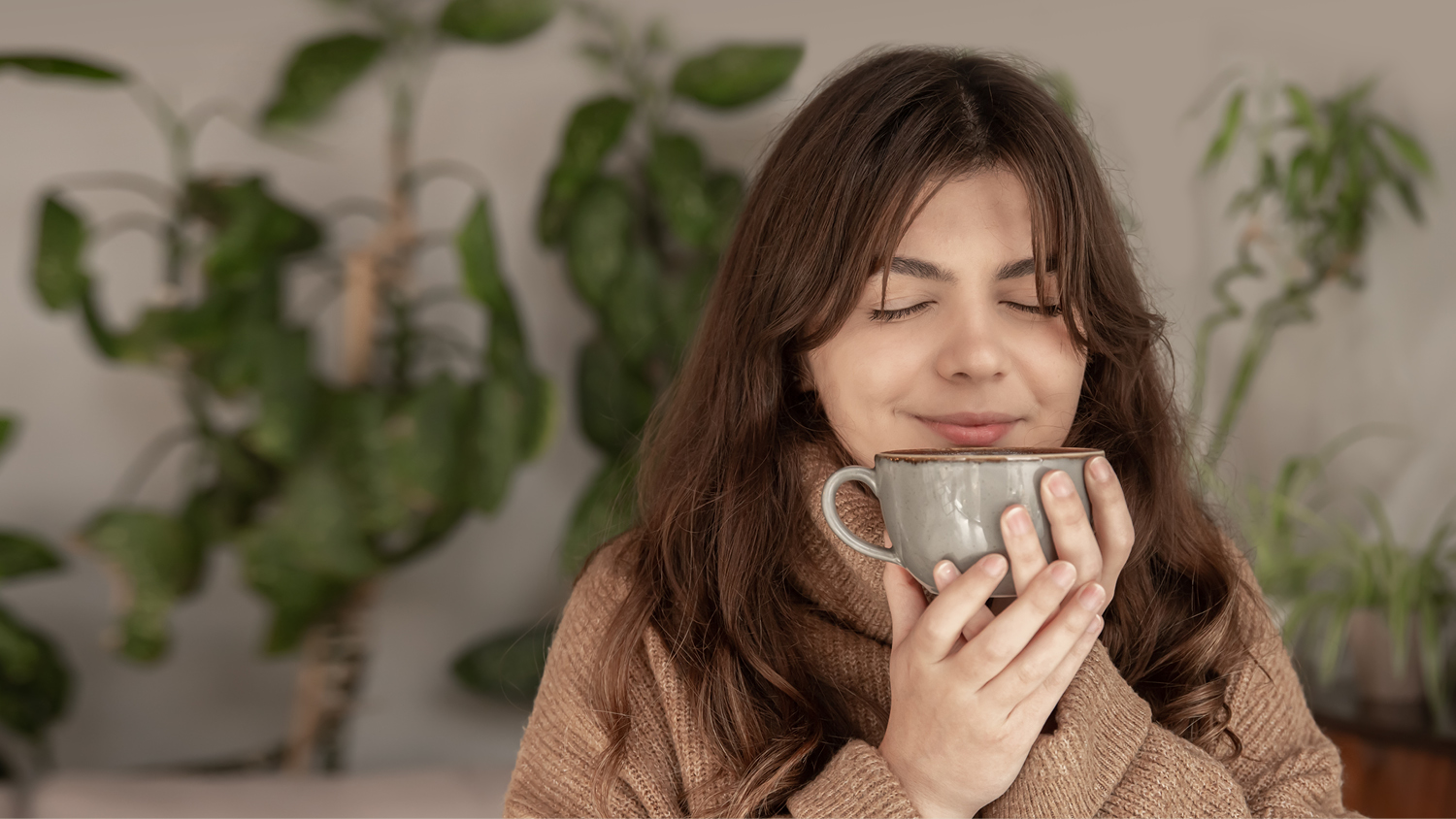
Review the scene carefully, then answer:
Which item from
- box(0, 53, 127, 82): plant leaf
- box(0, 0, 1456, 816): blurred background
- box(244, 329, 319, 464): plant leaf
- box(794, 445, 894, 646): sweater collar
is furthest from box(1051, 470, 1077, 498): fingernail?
box(0, 53, 127, 82): plant leaf

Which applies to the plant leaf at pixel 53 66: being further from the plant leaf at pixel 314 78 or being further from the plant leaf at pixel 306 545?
the plant leaf at pixel 306 545

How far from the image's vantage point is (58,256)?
1.55 m

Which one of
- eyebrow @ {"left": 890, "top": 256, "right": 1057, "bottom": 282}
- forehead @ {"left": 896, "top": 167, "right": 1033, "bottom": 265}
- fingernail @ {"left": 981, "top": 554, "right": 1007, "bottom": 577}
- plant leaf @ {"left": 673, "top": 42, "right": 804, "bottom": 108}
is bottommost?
fingernail @ {"left": 981, "top": 554, "right": 1007, "bottom": 577}

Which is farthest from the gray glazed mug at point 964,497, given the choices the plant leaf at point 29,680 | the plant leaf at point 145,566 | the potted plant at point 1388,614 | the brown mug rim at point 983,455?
the plant leaf at point 29,680

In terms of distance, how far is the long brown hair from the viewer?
2.51 ft

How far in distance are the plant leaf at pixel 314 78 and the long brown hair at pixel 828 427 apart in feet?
3.69

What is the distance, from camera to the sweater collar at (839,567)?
2.62ft

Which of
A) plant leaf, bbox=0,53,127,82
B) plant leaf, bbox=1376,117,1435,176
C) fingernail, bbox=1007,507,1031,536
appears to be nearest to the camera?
fingernail, bbox=1007,507,1031,536

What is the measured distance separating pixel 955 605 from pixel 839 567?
27 centimetres

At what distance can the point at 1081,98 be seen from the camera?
6.50 feet

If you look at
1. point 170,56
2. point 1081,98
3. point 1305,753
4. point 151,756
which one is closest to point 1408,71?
point 1081,98

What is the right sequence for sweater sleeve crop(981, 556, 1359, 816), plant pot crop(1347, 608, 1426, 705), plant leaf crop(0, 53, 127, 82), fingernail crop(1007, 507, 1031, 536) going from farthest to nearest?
plant pot crop(1347, 608, 1426, 705), plant leaf crop(0, 53, 127, 82), sweater sleeve crop(981, 556, 1359, 816), fingernail crop(1007, 507, 1031, 536)

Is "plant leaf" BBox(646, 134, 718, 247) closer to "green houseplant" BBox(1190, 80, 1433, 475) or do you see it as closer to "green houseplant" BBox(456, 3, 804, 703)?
"green houseplant" BBox(456, 3, 804, 703)

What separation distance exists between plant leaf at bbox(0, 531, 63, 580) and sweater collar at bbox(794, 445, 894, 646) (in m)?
1.24
